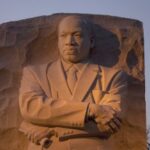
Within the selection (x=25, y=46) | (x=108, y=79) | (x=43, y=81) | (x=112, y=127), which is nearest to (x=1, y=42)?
(x=25, y=46)

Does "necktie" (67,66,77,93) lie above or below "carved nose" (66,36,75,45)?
below

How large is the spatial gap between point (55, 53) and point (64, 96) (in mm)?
803

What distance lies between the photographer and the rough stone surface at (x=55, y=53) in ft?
18.1

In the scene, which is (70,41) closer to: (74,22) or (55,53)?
(74,22)

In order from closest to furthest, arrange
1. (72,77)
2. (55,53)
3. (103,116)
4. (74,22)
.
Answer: (103,116)
(72,77)
(74,22)
(55,53)

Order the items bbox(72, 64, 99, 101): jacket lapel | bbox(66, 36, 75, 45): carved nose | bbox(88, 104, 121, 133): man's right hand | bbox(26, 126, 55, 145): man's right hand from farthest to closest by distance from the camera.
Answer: bbox(66, 36, 75, 45): carved nose → bbox(72, 64, 99, 101): jacket lapel → bbox(26, 126, 55, 145): man's right hand → bbox(88, 104, 121, 133): man's right hand

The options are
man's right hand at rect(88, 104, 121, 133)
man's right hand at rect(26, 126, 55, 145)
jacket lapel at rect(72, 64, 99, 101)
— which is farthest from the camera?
jacket lapel at rect(72, 64, 99, 101)

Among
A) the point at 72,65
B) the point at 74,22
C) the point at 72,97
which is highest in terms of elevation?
the point at 74,22

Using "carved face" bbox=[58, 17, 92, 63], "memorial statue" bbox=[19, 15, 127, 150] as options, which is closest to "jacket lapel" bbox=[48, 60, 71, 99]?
"memorial statue" bbox=[19, 15, 127, 150]

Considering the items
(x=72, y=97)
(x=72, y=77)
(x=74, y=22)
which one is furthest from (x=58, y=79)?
(x=74, y=22)

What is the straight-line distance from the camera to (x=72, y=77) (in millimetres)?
5070

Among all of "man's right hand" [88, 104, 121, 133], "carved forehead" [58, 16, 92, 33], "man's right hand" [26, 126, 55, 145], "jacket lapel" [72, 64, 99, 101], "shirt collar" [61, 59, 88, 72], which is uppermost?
"carved forehead" [58, 16, 92, 33]

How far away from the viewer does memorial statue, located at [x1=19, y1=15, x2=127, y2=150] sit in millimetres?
4707

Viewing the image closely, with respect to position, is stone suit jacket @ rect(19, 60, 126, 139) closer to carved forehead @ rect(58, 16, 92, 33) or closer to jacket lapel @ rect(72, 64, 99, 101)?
jacket lapel @ rect(72, 64, 99, 101)
